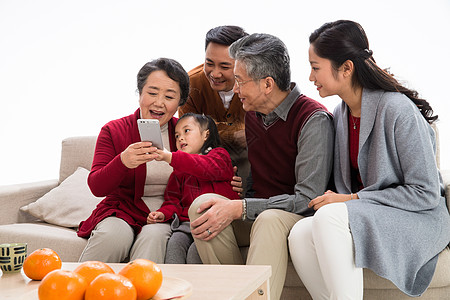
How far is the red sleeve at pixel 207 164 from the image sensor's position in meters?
2.15

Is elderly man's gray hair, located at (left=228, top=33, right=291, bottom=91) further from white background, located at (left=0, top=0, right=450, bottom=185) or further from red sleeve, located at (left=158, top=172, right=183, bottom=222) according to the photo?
white background, located at (left=0, top=0, right=450, bottom=185)

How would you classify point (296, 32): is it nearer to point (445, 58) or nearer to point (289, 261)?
point (445, 58)

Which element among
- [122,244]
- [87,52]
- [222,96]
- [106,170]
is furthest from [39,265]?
[87,52]

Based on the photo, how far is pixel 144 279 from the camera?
1.26m

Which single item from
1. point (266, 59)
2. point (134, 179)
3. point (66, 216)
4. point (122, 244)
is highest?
point (266, 59)

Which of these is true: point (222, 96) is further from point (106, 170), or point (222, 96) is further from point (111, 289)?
point (111, 289)

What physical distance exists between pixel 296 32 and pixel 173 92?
1430 mm

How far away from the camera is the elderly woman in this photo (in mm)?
2090

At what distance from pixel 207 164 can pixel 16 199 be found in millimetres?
1161

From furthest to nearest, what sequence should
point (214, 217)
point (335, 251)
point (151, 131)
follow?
point (151, 131) → point (214, 217) → point (335, 251)

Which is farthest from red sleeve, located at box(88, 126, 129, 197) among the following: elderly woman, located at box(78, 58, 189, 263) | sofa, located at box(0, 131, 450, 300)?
sofa, located at box(0, 131, 450, 300)

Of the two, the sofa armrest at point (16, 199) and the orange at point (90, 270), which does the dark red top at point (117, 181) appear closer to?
the sofa armrest at point (16, 199)

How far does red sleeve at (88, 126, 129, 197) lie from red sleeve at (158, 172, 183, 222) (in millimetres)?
235

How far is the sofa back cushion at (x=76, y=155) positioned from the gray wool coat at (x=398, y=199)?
62.9 inches
